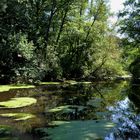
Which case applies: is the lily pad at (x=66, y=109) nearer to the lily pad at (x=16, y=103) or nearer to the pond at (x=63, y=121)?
the pond at (x=63, y=121)

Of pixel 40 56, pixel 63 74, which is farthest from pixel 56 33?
pixel 40 56

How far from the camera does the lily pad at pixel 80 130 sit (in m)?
12.0

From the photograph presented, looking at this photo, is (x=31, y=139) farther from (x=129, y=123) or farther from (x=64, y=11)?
(x=64, y=11)

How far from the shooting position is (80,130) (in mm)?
13039

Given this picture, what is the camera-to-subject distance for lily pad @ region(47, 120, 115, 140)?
12.0 meters

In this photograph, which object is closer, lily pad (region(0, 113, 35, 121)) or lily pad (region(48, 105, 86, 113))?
lily pad (region(0, 113, 35, 121))

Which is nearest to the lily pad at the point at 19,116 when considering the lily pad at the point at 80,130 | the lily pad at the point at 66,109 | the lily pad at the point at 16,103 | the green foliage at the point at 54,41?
the lily pad at the point at 80,130

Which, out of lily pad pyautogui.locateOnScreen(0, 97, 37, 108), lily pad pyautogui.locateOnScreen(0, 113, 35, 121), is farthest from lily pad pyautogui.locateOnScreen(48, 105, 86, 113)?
lily pad pyautogui.locateOnScreen(0, 97, 37, 108)

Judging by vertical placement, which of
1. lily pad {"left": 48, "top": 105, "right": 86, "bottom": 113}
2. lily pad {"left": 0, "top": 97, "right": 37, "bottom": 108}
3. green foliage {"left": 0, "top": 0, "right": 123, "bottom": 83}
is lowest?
lily pad {"left": 48, "top": 105, "right": 86, "bottom": 113}

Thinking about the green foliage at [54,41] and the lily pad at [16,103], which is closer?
the lily pad at [16,103]

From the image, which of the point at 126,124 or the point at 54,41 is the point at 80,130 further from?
the point at 54,41

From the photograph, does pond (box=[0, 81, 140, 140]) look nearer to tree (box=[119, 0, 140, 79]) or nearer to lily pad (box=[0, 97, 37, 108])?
lily pad (box=[0, 97, 37, 108])

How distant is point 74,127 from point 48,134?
1.52 m

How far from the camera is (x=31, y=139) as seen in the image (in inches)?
460
